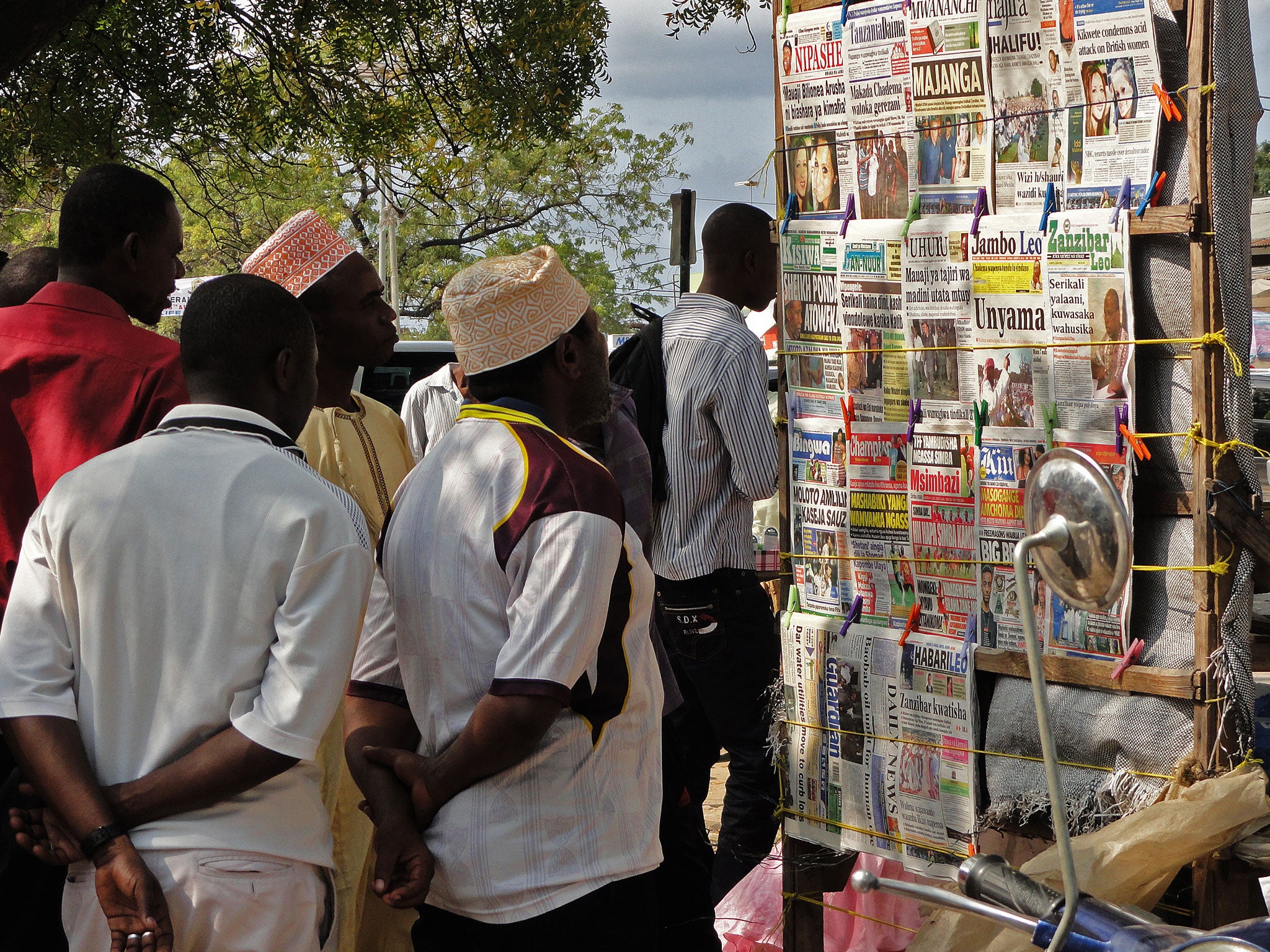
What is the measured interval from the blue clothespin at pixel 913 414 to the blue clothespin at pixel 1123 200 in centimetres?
56

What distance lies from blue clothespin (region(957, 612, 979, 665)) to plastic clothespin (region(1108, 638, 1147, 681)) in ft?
1.03

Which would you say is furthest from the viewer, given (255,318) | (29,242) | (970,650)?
(29,242)

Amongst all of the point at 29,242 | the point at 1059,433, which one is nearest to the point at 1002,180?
the point at 1059,433

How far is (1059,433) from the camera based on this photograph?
8.47 feet

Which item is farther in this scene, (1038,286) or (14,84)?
(14,84)

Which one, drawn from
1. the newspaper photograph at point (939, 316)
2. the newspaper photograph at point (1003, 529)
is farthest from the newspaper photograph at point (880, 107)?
the newspaper photograph at point (1003, 529)

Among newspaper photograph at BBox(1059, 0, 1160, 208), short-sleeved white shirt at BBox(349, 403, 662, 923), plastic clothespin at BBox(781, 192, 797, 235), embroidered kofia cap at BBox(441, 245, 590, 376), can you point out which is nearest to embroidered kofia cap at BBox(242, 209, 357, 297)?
plastic clothespin at BBox(781, 192, 797, 235)

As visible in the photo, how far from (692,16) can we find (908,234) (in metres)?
3.56

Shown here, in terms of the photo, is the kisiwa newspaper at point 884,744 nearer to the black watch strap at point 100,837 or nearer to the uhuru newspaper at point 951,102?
the uhuru newspaper at point 951,102

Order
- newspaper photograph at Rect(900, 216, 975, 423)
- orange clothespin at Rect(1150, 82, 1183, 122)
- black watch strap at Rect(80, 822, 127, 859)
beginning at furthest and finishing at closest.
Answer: newspaper photograph at Rect(900, 216, 975, 423)
orange clothespin at Rect(1150, 82, 1183, 122)
black watch strap at Rect(80, 822, 127, 859)

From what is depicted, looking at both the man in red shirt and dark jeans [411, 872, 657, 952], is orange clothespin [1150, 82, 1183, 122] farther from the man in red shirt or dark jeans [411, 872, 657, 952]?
the man in red shirt

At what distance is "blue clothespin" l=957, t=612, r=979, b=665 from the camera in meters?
2.76

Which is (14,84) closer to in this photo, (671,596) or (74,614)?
(671,596)

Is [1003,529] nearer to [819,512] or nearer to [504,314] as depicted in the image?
[819,512]
